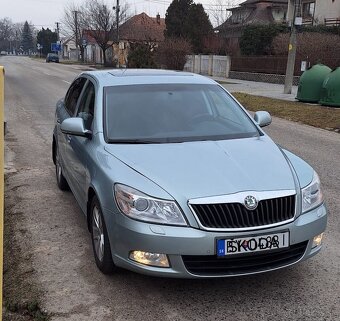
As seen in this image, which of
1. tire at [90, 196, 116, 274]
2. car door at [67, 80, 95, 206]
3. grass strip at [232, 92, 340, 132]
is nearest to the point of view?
tire at [90, 196, 116, 274]

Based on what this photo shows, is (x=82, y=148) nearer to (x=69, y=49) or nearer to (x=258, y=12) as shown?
(x=258, y=12)

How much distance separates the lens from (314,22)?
148ft

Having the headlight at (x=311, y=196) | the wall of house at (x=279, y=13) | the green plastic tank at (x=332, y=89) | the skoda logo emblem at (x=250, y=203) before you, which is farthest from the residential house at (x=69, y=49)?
the skoda logo emblem at (x=250, y=203)

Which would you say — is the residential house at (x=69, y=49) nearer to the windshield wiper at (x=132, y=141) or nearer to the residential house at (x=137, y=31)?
the residential house at (x=137, y=31)

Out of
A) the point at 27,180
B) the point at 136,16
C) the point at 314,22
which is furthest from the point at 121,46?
the point at 27,180

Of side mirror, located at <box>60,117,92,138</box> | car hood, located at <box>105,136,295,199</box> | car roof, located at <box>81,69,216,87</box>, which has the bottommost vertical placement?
car hood, located at <box>105,136,295,199</box>

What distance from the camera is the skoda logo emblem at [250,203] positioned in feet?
10.4

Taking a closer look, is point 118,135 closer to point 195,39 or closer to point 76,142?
point 76,142

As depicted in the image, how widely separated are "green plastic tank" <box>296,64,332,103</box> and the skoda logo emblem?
15.2 meters

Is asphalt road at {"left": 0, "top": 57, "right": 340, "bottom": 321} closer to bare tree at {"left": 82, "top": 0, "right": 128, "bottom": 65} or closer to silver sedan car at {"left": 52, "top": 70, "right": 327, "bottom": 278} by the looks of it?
silver sedan car at {"left": 52, "top": 70, "right": 327, "bottom": 278}

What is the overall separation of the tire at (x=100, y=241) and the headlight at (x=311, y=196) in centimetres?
147

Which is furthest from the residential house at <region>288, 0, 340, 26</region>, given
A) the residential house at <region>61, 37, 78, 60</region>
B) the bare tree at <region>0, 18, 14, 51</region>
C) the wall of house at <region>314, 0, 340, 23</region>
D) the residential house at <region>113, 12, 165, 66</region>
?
the bare tree at <region>0, 18, 14, 51</region>

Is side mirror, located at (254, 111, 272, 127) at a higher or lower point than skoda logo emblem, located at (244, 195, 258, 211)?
higher

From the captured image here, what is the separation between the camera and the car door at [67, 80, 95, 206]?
4234mm
